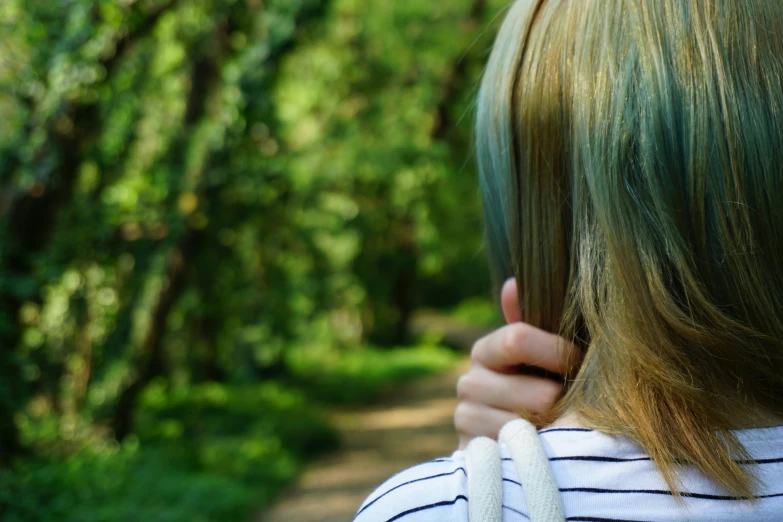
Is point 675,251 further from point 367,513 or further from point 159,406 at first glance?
point 159,406

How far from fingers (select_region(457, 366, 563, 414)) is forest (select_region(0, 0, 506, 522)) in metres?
0.57

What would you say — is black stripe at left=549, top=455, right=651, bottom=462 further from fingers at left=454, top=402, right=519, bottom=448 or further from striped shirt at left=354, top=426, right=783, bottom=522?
fingers at left=454, top=402, right=519, bottom=448

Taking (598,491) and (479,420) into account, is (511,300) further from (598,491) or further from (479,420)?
(598,491)

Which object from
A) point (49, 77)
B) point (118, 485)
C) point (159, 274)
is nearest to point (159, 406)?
point (159, 274)

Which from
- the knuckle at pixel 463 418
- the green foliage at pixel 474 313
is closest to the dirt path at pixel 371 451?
the knuckle at pixel 463 418

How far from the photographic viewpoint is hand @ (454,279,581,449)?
104 cm

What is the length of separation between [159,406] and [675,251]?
354 inches

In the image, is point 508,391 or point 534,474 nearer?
point 534,474

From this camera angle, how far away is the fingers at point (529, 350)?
101cm

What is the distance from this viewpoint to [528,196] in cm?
102

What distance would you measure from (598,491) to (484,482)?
117mm

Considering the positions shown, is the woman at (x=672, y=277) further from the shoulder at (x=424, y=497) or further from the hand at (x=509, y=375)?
the hand at (x=509, y=375)

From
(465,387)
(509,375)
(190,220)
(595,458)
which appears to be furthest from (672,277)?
(190,220)

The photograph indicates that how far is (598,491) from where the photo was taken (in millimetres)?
782
